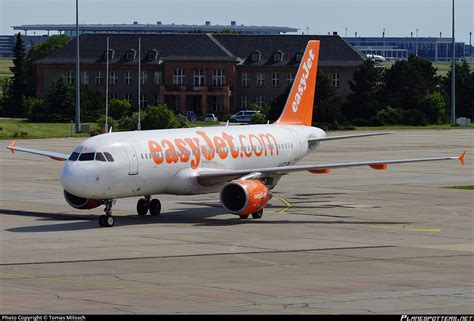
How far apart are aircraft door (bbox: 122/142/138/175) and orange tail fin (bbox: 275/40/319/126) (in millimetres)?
15521

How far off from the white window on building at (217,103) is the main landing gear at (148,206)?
127m

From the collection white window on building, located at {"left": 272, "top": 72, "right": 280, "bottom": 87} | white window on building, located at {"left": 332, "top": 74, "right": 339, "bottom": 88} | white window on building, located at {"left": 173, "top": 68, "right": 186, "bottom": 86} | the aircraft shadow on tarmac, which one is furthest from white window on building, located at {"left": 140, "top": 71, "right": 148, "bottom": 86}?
the aircraft shadow on tarmac

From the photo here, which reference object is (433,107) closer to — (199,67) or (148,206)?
(199,67)

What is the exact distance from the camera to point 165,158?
5053cm

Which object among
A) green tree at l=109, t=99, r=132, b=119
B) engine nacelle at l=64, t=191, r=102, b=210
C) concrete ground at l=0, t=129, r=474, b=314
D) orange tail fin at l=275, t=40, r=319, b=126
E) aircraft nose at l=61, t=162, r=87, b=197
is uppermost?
orange tail fin at l=275, t=40, r=319, b=126

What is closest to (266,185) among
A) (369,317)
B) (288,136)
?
(288,136)

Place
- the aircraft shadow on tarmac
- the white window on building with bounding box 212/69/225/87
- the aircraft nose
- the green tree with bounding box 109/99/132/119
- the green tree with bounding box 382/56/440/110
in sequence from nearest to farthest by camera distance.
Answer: the aircraft nose
the aircraft shadow on tarmac
the green tree with bounding box 109/99/132/119
the green tree with bounding box 382/56/440/110
the white window on building with bounding box 212/69/225/87

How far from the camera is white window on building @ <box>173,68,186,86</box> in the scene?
178000 mm

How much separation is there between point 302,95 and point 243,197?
15.5m

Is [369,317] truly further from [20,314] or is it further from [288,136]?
[288,136]

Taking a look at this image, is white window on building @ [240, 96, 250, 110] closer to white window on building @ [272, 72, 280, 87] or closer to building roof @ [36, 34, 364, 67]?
white window on building @ [272, 72, 280, 87]

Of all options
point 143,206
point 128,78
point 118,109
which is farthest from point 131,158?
Answer: point 128,78

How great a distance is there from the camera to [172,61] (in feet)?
582

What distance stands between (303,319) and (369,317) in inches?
65.1
